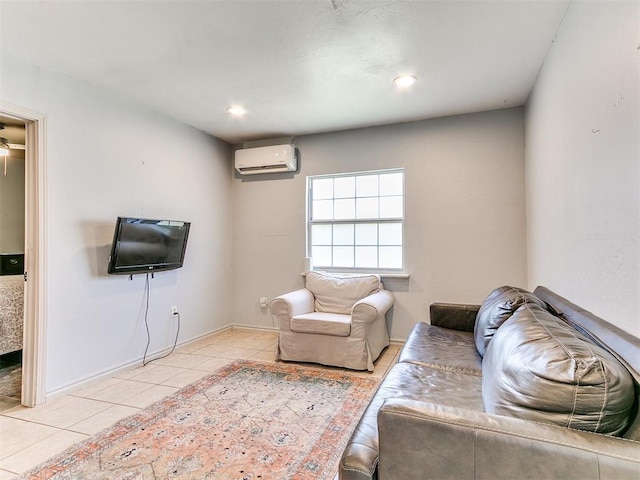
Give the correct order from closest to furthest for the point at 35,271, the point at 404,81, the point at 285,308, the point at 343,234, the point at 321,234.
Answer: the point at 35,271 → the point at 404,81 → the point at 285,308 → the point at 343,234 → the point at 321,234

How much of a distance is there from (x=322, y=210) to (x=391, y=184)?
2.98 feet

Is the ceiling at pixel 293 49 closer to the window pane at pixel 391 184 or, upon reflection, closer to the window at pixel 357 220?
the window pane at pixel 391 184

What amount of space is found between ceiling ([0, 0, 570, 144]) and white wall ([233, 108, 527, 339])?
0.37 metres

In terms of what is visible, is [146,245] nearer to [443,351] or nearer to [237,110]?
[237,110]

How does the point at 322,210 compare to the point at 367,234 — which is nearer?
the point at 367,234

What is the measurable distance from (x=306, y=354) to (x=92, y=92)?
296 centimetres

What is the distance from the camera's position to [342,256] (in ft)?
13.5

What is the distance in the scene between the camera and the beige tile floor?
190cm

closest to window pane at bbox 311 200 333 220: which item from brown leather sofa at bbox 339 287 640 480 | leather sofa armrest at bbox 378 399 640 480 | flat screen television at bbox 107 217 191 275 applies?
flat screen television at bbox 107 217 191 275

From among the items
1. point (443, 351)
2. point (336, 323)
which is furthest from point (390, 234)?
point (443, 351)

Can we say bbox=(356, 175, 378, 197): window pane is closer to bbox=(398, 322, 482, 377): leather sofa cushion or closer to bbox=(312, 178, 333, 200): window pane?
bbox=(312, 178, 333, 200): window pane

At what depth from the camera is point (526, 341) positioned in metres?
1.25

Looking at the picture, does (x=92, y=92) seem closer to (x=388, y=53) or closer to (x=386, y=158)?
(x=388, y=53)

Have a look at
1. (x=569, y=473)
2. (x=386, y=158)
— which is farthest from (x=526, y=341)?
(x=386, y=158)
